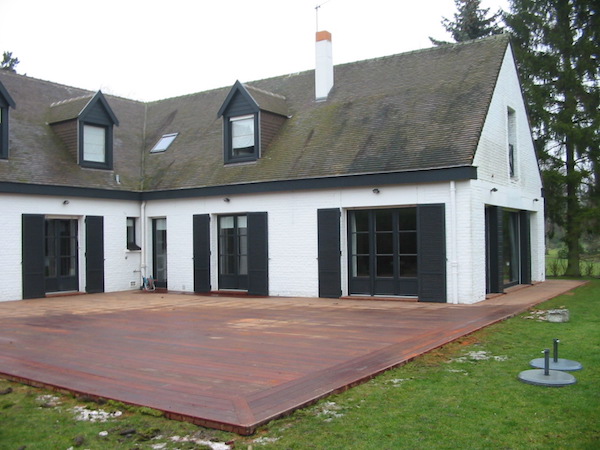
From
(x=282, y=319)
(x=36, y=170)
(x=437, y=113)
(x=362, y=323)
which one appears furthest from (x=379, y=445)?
A: (x=36, y=170)

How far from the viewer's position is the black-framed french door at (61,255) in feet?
51.9

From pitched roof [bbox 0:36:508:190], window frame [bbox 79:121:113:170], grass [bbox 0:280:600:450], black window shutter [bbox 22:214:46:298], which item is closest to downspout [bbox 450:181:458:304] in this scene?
pitched roof [bbox 0:36:508:190]

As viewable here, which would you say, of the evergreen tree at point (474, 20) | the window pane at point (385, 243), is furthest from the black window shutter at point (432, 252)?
the evergreen tree at point (474, 20)

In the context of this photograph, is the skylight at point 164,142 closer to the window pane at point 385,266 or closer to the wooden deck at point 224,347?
the wooden deck at point 224,347

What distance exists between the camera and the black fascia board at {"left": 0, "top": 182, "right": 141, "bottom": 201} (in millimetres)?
14688

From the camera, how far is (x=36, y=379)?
20.5ft

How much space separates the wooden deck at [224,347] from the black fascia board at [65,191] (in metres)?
2.86

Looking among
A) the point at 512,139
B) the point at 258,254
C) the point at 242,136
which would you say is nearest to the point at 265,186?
the point at 258,254

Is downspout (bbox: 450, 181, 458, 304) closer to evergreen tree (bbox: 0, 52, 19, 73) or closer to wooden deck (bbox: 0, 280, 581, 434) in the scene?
wooden deck (bbox: 0, 280, 581, 434)

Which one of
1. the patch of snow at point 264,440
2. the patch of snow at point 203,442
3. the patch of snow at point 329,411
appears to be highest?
the patch of snow at point 329,411

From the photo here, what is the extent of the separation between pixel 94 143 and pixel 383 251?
363 inches

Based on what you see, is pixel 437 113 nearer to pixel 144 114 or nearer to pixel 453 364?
pixel 453 364

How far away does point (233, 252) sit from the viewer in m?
16.3

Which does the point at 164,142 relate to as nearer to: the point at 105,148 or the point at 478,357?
the point at 105,148
